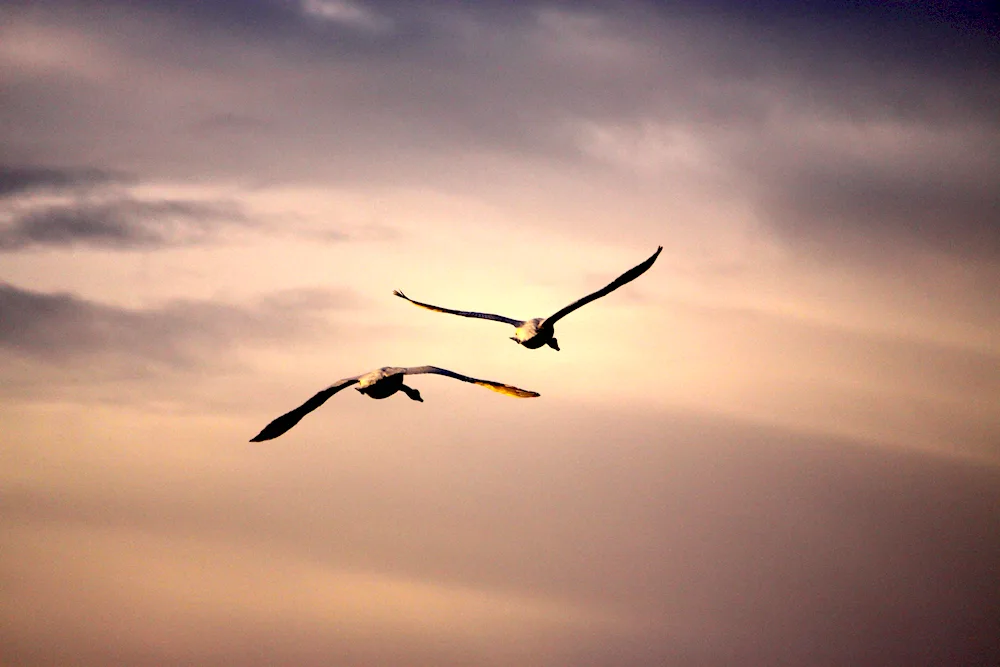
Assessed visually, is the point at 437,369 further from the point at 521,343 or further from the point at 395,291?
the point at 395,291

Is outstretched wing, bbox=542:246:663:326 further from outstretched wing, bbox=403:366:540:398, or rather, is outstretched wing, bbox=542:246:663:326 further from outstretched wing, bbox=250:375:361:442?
outstretched wing, bbox=250:375:361:442

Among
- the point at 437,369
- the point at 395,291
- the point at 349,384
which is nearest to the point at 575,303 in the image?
the point at 437,369

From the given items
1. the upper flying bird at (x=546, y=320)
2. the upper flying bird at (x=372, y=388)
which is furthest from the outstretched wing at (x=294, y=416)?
the upper flying bird at (x=546, y=320)

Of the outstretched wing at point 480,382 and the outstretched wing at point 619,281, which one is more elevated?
the outstretched wing at point 619,281

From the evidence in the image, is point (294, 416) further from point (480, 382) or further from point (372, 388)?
point (480, 382)

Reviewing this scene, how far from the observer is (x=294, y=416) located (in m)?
61.1

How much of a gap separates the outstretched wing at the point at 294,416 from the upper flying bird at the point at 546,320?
9689mm

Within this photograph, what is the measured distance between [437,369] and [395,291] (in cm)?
1509

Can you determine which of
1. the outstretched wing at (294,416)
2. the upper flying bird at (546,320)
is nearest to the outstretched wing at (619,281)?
the upper flying bird at (546,320)

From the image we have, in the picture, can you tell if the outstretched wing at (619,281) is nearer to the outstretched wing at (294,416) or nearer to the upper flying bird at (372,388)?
the upper flying bird at (372,388)

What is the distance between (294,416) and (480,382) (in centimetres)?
835

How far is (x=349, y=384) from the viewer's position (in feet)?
204

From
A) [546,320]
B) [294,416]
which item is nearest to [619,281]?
[546,320]

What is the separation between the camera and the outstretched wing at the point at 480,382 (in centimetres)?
6084
